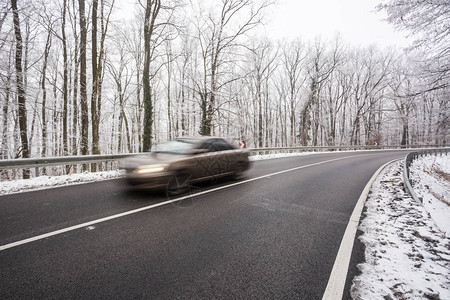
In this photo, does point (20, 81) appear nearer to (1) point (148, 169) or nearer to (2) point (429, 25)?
(1) point (148, 169)

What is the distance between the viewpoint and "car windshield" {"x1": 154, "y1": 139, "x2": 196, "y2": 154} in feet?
18.5

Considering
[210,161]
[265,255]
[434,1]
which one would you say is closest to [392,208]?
[265,255]

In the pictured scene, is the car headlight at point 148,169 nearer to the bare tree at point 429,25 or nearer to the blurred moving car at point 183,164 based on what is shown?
the blurred moving car at point 183,164

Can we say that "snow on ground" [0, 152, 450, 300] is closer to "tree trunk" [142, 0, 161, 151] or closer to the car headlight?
the car headlight

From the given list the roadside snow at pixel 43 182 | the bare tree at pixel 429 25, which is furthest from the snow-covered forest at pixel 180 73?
the roadside snow at pixel 43 182

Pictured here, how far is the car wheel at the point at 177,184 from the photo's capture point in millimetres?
→ 5070

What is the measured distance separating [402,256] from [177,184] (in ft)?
14.8

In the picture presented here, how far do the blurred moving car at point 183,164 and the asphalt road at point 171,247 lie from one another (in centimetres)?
49

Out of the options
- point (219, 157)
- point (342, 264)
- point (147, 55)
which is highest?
point (147, 55)

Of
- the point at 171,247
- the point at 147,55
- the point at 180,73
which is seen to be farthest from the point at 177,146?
the point at 180,73

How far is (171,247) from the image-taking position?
9.09 feet

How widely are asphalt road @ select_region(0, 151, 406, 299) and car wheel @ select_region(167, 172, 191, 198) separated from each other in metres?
0.37

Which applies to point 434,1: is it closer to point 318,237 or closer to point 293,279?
point 318,237

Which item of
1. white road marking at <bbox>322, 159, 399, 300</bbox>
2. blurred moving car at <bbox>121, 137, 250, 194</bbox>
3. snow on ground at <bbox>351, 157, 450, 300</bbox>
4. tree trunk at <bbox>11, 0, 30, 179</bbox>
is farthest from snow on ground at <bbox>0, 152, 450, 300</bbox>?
tree trunk at <bbox>11, 0, 30, 179</bbox>
